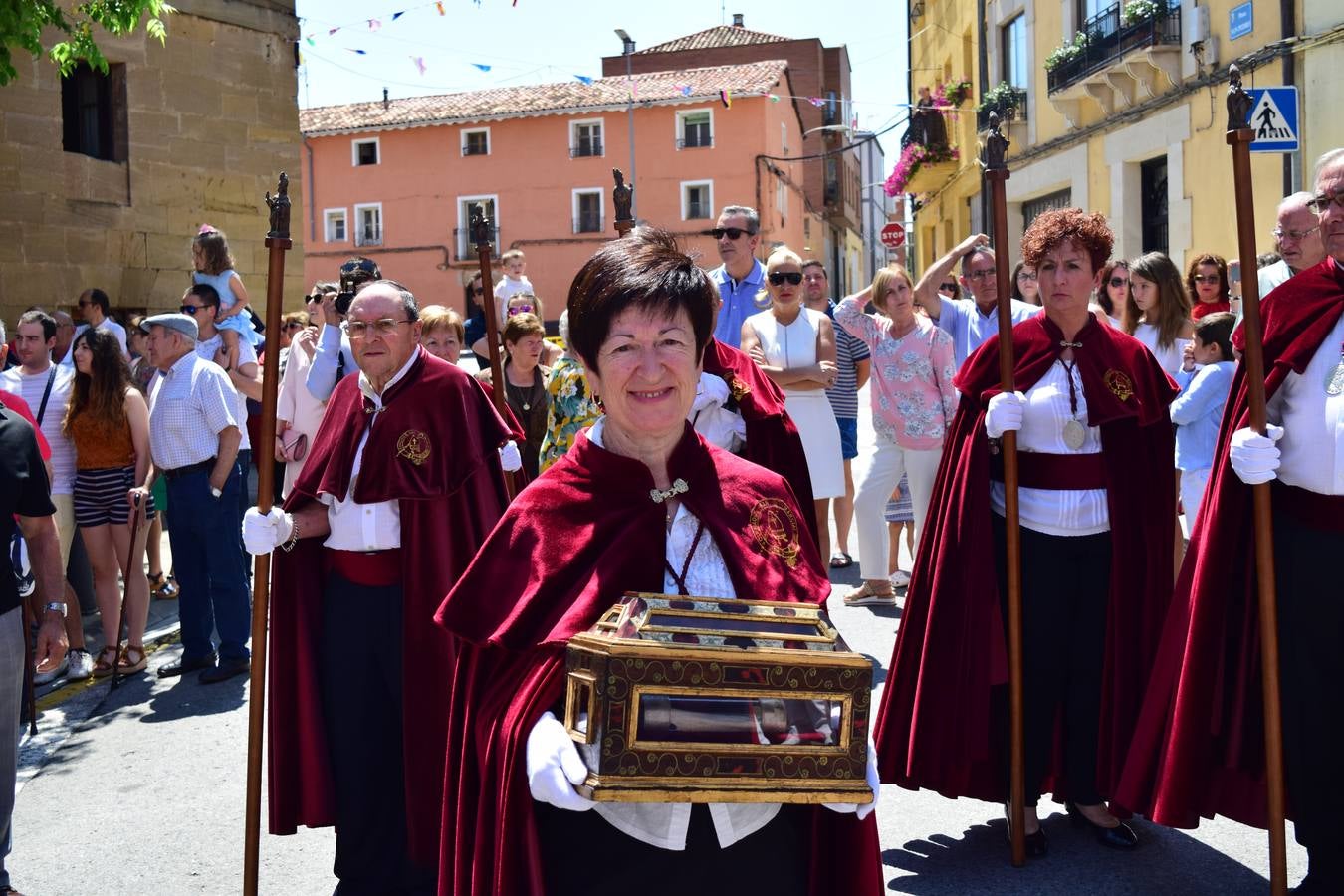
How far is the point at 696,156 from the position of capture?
148 ft

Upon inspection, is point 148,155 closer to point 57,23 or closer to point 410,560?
point 57,23

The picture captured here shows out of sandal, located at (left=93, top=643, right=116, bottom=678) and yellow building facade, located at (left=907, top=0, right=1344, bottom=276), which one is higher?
yellow building facade, located at (left=907, top=0, right=1344, bottom=276)

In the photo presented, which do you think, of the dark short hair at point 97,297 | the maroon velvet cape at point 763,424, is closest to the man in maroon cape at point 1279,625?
the maroon velvet cape at point 763,424

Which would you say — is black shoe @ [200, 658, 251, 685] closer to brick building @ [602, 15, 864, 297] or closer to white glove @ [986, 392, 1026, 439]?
white glove @ [986, 392, 1026, 439]

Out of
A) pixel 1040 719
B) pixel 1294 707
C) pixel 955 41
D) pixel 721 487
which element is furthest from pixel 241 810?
pixel 955 41

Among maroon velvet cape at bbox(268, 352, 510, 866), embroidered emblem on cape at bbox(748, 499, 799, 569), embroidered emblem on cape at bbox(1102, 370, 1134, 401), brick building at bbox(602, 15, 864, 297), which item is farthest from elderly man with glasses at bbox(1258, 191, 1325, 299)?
brick building at bbox(602, 15, 864, 297)

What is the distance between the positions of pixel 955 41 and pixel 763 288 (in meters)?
20.4

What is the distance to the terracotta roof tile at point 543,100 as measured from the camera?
44438 millimetres

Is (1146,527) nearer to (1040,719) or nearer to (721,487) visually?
(1040,719)

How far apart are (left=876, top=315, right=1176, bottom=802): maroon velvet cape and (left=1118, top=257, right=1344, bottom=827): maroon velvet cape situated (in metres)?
0.32

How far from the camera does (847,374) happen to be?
931 centimetres

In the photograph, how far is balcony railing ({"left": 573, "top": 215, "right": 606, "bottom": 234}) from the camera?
151 feet

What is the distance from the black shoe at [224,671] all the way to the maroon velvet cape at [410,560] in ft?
8.84

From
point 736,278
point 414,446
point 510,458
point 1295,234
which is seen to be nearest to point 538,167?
point 736,278
